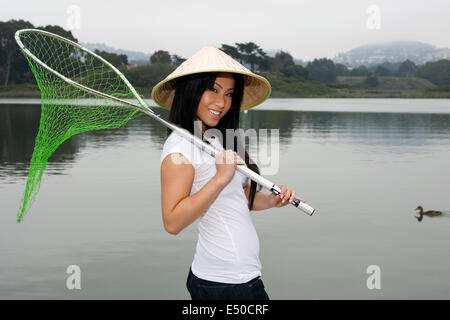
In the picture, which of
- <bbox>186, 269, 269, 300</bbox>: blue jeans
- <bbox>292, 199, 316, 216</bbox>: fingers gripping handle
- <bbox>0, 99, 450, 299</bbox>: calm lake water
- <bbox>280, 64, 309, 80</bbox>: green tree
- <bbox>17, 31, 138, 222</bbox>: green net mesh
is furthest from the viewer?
<bbox>280, 64, 309, 80</bbox>: green tree

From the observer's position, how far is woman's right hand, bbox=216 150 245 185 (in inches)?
111

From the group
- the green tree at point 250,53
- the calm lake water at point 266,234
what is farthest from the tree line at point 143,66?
the calm lake water at point 266,234

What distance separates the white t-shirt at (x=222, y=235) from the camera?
2939 millimetres

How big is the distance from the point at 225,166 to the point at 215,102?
20.9 inches

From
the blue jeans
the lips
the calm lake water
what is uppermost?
the lips

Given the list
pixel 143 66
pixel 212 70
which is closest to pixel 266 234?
pixel 212 70

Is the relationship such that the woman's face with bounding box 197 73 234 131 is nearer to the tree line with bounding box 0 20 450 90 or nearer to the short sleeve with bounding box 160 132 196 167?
the short sleeve with bounding box 160 132 196 167

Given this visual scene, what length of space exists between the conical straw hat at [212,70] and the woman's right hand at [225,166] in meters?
0.53

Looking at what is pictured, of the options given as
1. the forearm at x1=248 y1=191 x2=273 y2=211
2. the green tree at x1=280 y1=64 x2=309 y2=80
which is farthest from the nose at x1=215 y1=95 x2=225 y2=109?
the green tree at x1=280 y1=64 x2=309 y2=80

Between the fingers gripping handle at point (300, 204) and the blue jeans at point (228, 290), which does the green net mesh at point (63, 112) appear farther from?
the blue jeans at point (228, 290)

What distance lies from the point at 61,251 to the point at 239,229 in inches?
272

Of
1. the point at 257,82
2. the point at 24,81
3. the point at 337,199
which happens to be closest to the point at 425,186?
the point at 337,199

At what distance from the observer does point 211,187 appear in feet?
9.21

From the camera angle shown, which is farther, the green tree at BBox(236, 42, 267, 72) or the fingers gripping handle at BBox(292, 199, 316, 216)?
the green tree at BBox(236, 42, 267, 72)
